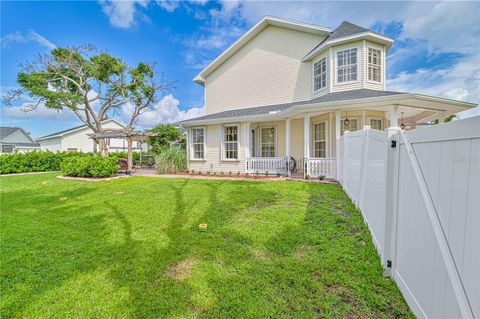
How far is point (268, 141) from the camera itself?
1273 centimetres

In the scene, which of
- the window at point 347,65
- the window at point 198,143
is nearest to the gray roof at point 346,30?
Answer: the window at point 347,65

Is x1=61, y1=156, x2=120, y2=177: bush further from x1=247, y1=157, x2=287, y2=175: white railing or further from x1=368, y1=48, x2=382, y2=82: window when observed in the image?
x1=368, y1=48, x2=382, y2=82: window

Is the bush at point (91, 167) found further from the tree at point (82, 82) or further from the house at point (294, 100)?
the tree at point (82, 82)

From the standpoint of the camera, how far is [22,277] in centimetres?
288

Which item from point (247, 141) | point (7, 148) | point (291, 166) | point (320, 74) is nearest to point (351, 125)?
point (320, 74)

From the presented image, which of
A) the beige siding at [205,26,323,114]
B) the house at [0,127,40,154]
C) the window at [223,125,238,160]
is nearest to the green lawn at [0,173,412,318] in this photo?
the window at [223,125,238,160]

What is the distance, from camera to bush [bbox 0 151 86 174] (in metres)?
15.8

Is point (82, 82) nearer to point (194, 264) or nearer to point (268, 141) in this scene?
point (268, 141)

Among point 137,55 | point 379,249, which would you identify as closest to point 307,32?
point 379,249

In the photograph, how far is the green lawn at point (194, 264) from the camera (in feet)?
7.39

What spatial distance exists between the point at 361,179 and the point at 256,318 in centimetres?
353

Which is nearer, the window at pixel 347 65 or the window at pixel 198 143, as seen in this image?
the window at pixel 347 65

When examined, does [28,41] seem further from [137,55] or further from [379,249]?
[379,249]

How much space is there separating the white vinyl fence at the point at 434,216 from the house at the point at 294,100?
22.0ft
